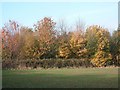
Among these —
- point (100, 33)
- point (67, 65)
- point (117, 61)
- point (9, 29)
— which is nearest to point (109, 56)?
point (117, 61)

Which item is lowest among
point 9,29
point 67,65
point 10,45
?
point 67,65

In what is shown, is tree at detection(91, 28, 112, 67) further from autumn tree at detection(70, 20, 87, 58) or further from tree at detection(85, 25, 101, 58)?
autumn tree at detection(70, 20, 87, 58)

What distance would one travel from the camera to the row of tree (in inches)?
933

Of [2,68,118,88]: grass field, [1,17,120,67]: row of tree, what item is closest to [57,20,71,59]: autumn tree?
[1,17,120,67]: row of tree

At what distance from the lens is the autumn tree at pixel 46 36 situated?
24156 millimetres

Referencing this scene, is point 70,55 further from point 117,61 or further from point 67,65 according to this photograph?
point 117,61

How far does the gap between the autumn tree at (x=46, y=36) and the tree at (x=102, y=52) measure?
4413mm

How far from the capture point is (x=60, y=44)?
24.7 meters

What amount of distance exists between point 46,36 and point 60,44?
1682 mm

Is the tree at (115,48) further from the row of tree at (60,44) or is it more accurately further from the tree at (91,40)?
the tree at (91,40)

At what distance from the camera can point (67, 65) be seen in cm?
2238

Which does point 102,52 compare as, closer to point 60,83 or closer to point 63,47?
point 63,47

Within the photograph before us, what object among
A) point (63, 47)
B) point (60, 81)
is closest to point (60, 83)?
point (60, 81)

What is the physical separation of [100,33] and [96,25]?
1193mm
